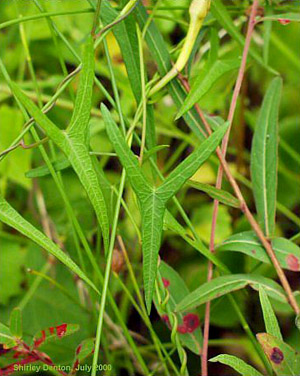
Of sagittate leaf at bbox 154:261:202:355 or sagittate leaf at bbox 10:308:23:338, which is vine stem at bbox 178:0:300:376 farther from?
sagittate leaf at bbox 10:308:23:338

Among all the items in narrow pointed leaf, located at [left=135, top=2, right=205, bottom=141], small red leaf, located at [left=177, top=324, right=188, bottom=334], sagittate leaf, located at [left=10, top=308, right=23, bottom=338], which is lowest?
small red leaf, located at [left=177, top=324, right=188, bottom=334]

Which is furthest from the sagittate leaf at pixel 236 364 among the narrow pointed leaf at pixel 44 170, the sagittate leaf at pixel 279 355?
the narrow pointed leaf at pixel 44 170

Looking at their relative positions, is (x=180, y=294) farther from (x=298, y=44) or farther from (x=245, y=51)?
(x=298, y=44)

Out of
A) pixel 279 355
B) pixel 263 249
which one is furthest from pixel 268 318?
pixel 263 249

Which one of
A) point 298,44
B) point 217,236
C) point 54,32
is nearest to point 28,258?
point 217,236

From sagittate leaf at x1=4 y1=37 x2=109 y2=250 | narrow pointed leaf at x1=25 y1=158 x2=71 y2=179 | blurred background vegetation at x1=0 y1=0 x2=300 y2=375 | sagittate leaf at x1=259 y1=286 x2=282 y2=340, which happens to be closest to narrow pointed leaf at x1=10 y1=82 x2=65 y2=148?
sagittate leaf at x1=4 y1=37 x2=109 y2=250

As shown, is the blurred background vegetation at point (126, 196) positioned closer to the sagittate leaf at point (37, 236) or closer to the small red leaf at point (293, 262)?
the small red leaf at point (293, 262)
